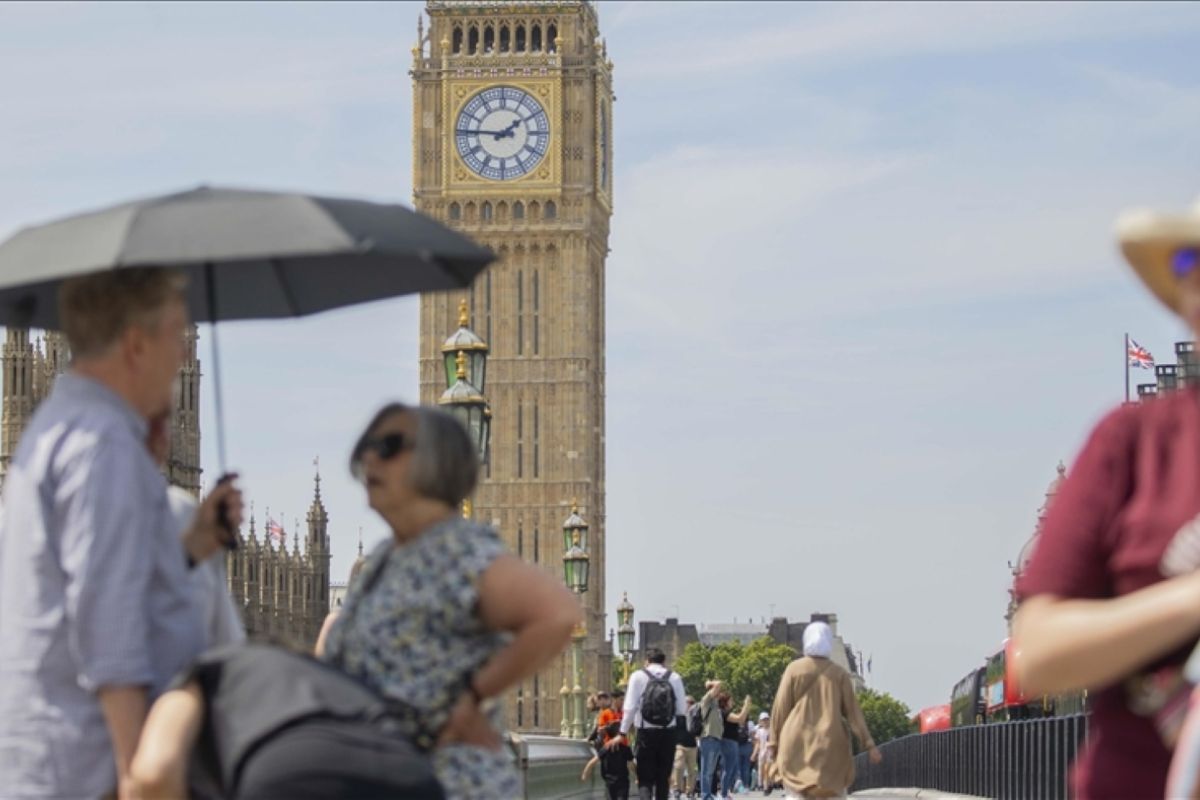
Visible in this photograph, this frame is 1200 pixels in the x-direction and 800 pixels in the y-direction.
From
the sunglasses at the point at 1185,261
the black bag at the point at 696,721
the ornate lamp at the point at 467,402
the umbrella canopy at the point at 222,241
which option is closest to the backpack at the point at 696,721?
the black bag at the point at 696,721

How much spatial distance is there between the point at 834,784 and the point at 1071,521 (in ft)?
28.3

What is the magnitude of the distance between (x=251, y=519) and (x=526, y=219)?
17.5m

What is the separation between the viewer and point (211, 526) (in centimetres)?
508

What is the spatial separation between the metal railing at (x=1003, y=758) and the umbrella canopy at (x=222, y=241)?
955 centimetres

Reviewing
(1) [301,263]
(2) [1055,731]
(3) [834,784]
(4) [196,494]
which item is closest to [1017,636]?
(1) [301,263]

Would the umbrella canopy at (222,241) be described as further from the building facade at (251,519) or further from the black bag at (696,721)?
the building facade at (251,519)

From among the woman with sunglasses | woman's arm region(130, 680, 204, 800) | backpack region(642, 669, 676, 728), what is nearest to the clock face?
Answer: backpack region(642, 669, 676, 728)

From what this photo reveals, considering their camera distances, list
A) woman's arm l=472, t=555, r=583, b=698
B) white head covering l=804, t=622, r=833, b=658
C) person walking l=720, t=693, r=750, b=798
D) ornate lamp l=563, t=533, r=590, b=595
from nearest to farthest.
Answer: woman's arm l=472, t=555, r=583, b=698
white head covering l=804, t=622, r=833, b=658
person walking l=720, t=693, r=750, b=798
ornate lamp l=563, t=533, r=590, b=595

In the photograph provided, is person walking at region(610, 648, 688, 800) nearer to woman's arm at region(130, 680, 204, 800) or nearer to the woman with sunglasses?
the woman with sunglasses

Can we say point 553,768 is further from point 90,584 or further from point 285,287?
point 90,584

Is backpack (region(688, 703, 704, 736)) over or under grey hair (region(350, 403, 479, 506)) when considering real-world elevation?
under

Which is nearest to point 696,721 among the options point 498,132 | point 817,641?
point 817,641

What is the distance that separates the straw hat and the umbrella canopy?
65.8 inches

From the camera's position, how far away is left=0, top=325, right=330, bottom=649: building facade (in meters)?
52.7
